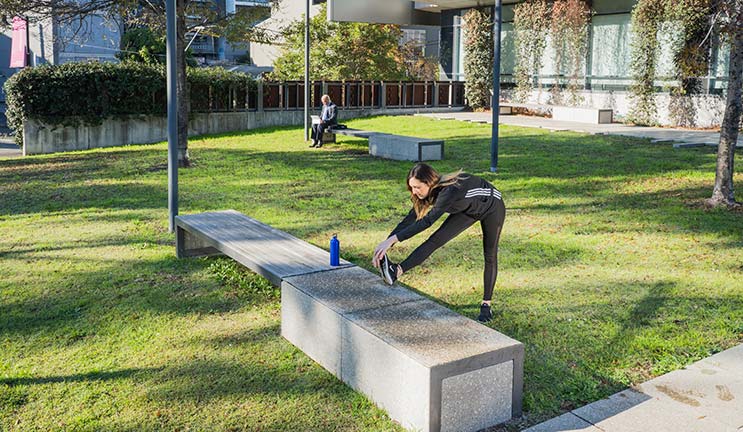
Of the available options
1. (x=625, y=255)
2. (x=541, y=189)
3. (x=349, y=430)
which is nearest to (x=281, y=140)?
(x=541, y=189)

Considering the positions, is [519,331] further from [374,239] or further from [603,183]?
[603,183]

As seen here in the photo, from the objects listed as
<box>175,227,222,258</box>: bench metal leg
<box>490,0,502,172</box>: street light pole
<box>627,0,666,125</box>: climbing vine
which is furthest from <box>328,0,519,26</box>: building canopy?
<box>175,227,222,258</box>: bench metal leg

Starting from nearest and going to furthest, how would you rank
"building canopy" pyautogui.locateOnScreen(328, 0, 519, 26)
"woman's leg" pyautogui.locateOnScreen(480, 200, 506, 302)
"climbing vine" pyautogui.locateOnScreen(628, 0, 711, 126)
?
"woman's leg" pyautogui.locateOnScreen(480, 200, 506, 302)
"climbing vine" pyautogui.locateOnScreen(628, 0, 711, 126)
"building canopy" pyautogui.locateOnScreen(328, 0, 519, 26)

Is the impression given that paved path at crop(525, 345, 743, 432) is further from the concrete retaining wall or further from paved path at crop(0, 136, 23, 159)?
the concrete retaining wall

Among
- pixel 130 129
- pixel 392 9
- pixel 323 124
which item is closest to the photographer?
pixel 323 124

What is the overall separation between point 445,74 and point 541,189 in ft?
79.8

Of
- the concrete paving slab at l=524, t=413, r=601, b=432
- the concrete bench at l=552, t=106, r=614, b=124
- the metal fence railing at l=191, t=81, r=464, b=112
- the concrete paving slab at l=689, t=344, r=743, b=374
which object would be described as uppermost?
the metal fence railing at l=191, t=81, r=464, b=112

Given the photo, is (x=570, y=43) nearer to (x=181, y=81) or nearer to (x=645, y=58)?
(x=645, y=58)

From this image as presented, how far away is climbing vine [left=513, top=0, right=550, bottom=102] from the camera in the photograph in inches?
1192

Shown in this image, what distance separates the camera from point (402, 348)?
4.49 meters

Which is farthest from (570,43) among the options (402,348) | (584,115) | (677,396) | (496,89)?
(402,348)

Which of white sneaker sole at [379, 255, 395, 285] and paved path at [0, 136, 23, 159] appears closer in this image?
white sneaker sole at [379, 255, 395, 285]

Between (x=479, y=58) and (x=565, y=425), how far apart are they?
2924 cm

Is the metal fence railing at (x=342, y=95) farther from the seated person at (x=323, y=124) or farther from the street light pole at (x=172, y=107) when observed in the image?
the street light pole at (x=172, y=107)
